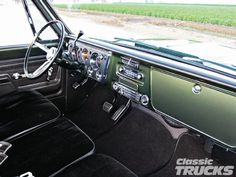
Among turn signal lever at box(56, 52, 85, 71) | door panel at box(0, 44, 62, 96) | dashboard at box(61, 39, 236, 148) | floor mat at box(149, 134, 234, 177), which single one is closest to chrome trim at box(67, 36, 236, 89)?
dashboard at box(61, 39, 236, 148)

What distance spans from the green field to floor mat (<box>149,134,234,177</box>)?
0.71 m

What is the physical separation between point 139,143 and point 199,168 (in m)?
0.53

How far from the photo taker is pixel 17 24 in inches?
96.9

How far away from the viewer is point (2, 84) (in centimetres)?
218

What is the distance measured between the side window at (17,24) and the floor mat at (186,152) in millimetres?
1463

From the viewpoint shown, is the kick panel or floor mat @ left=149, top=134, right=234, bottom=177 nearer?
the kick panel

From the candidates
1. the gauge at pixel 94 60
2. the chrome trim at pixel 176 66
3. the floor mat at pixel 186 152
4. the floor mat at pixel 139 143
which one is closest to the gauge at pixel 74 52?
the gauge at pixel 94 60

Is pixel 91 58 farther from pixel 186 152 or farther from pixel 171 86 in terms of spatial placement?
pixel 186 152

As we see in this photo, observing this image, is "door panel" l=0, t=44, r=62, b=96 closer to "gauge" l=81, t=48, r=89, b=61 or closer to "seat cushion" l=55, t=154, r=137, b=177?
"gauge" l=81, t=48, r=89, b=61

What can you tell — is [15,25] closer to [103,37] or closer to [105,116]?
[103,37]

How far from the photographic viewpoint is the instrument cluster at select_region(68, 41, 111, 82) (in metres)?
1.87

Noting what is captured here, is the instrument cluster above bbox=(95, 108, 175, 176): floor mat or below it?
above

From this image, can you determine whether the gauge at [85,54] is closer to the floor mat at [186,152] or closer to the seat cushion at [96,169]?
the seat cushion at [96,169]

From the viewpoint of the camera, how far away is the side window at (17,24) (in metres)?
2.36
